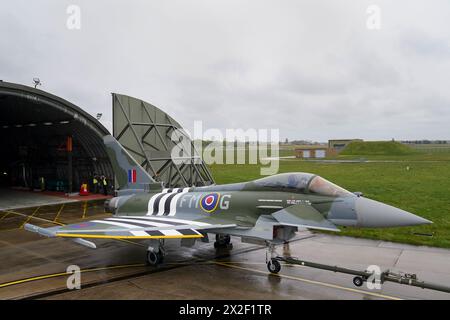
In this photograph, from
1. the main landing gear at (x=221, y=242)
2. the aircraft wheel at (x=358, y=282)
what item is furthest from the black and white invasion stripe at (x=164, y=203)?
the aircraft wheel at (x=358, y=282)

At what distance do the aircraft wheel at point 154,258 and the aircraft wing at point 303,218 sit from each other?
3.66m

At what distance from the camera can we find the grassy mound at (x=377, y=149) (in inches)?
3620

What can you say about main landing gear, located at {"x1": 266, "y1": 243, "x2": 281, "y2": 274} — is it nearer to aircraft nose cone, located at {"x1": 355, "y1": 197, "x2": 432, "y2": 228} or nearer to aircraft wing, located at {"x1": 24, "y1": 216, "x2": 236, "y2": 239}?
aircraft wing, located at {"x1": 24, "y1": 216, "x2": 236, "y2": 239}

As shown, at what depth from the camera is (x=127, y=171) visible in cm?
1393

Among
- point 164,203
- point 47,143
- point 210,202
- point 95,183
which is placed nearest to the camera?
point 210,202

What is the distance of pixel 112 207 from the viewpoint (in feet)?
44.5

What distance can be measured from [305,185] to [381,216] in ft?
7.00

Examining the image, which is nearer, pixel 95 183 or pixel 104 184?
Result: pixel 104 184

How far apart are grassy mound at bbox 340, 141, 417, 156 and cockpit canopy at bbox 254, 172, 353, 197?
88298mm

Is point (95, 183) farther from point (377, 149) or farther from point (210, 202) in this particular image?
point (377, 149)

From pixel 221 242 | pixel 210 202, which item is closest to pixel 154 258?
pixel 210 202

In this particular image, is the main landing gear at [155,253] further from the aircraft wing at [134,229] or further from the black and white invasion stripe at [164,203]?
the black and white invasion stripe at [164,203]

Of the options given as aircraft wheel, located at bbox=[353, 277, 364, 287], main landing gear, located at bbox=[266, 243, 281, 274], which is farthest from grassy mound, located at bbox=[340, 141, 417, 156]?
aircraft wheel, located at bbox=[353, 277, 364, 287]

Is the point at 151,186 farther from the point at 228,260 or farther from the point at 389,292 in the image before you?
the point at 389,292
